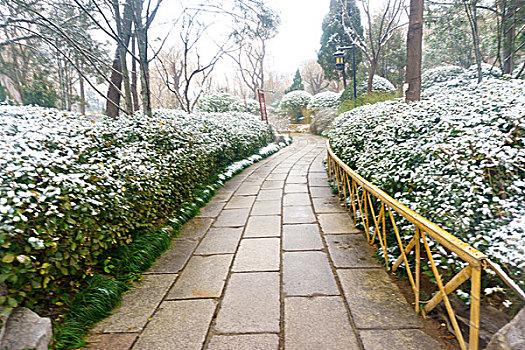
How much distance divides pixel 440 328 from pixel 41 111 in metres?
3.92

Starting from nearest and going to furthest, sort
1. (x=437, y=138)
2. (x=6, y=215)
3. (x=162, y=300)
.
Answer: (x=6, y=215) → (x=162, y=300) → (x=437, y=138)

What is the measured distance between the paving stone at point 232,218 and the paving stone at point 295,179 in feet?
5.50

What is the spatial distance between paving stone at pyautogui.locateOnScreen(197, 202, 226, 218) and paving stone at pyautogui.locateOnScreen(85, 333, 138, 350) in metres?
2.06

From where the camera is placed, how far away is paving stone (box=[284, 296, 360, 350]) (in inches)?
61.2

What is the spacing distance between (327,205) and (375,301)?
6.78 ft

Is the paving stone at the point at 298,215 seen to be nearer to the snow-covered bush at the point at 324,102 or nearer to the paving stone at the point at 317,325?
the paving stone at the point at 317,325

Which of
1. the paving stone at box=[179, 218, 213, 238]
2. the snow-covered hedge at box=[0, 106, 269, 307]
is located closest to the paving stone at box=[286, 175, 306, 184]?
the snow-covered hedge at box=[0, 106, 269, 307]

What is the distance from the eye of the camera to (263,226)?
3301 mm

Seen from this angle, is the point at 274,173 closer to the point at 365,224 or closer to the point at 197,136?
the point at 197,136

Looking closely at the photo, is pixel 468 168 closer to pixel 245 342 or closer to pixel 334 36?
pixel 245 342

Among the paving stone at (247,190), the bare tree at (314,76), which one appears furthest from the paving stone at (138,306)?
the bare tree at (314,76)

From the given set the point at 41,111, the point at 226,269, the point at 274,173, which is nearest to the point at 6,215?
the point at 226,269

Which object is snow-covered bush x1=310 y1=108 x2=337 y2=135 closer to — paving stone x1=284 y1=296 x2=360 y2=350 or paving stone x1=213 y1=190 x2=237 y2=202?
paving stone x1=213 y1=190 x2=237 y2=202

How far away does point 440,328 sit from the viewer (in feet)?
5.31
